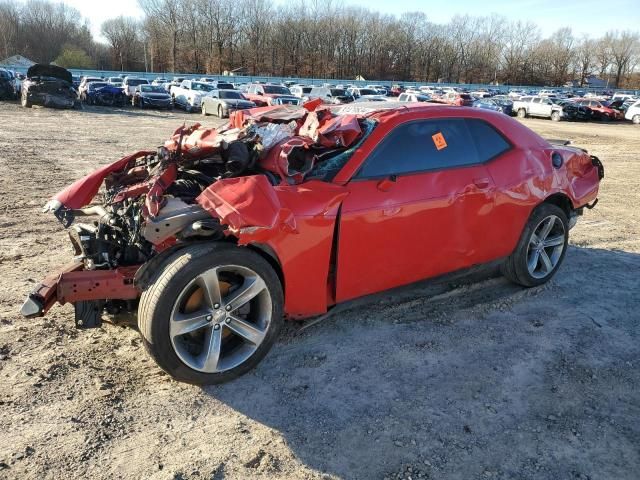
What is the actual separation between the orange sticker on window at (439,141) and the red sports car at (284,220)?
0.4 inches

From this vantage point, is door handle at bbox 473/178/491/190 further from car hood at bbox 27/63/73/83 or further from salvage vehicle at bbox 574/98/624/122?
salvage vehicle at bbox 574/98/624/122

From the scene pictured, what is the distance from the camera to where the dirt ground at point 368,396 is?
267 cm

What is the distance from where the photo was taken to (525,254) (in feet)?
15.4

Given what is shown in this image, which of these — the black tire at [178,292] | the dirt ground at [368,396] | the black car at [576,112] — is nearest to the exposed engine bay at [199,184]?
the black tire at [178,292]

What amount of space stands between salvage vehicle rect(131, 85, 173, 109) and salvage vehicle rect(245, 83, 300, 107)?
14.3 feet

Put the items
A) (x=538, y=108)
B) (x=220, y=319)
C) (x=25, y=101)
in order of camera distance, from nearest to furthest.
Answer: (x=220, y=319), (x=25, y=101), (x=538, y=108)

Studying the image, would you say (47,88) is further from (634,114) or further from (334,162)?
(634,114)

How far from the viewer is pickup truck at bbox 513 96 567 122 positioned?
35.3 meters

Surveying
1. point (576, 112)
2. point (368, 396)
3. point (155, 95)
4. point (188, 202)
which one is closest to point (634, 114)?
point (576, 112)

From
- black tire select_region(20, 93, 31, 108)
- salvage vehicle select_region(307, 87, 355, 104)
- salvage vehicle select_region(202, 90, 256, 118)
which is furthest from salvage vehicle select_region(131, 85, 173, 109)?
salvage vehicle select_region(307, 87, 355, 104)

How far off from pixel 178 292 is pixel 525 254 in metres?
3.14

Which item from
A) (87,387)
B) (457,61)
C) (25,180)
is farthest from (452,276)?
(457,61)

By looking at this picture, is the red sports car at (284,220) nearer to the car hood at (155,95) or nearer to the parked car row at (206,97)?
the parked car row at (206,97)

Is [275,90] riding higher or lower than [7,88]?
higher
